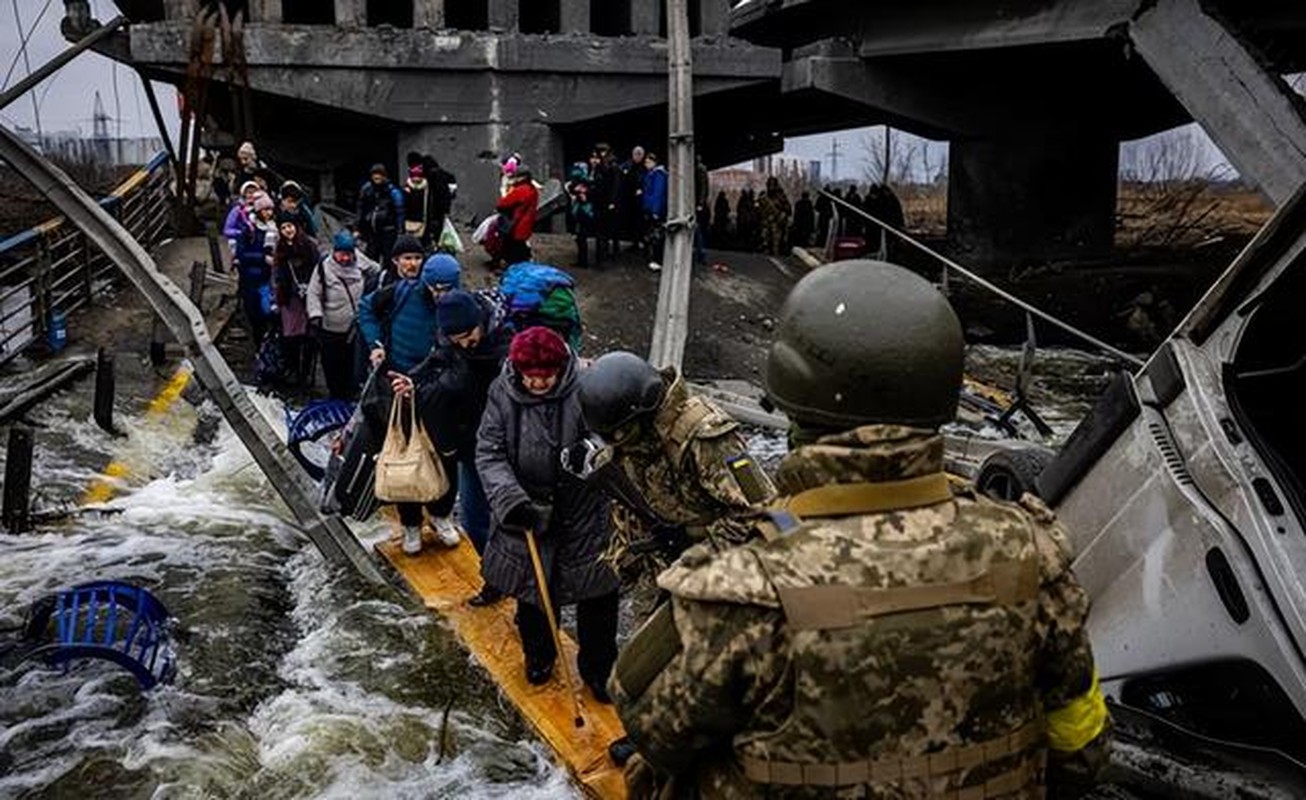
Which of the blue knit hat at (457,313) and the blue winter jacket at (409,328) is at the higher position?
the blue knit hat at (457,313)

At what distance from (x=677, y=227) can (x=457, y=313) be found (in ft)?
16.7

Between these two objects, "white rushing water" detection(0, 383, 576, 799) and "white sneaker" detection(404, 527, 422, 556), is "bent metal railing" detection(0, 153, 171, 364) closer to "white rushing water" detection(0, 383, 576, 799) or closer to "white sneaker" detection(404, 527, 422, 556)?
"white rushing water" detection(0, 383, 576, 799)

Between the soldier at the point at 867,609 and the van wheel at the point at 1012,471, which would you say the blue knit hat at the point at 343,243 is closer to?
the van wheel at the point at 1012,471

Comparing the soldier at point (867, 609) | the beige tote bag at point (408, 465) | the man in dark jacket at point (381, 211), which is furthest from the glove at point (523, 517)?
the man in dark jacket at point (381, 211)

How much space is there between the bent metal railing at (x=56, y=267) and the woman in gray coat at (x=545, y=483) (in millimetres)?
4534

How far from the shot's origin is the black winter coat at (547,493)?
14.2 feet

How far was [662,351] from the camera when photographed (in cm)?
976

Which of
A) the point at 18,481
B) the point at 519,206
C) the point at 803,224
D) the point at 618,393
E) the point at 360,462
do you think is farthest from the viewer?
the point at 803,224

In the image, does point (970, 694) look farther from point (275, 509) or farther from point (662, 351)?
point (662, 351)

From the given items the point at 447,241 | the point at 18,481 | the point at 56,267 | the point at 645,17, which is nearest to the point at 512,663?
the point at 18,481

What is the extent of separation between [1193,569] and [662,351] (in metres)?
6.69

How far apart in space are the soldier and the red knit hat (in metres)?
2.43

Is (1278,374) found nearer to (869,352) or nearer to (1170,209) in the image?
(869,352)

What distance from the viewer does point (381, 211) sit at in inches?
472
